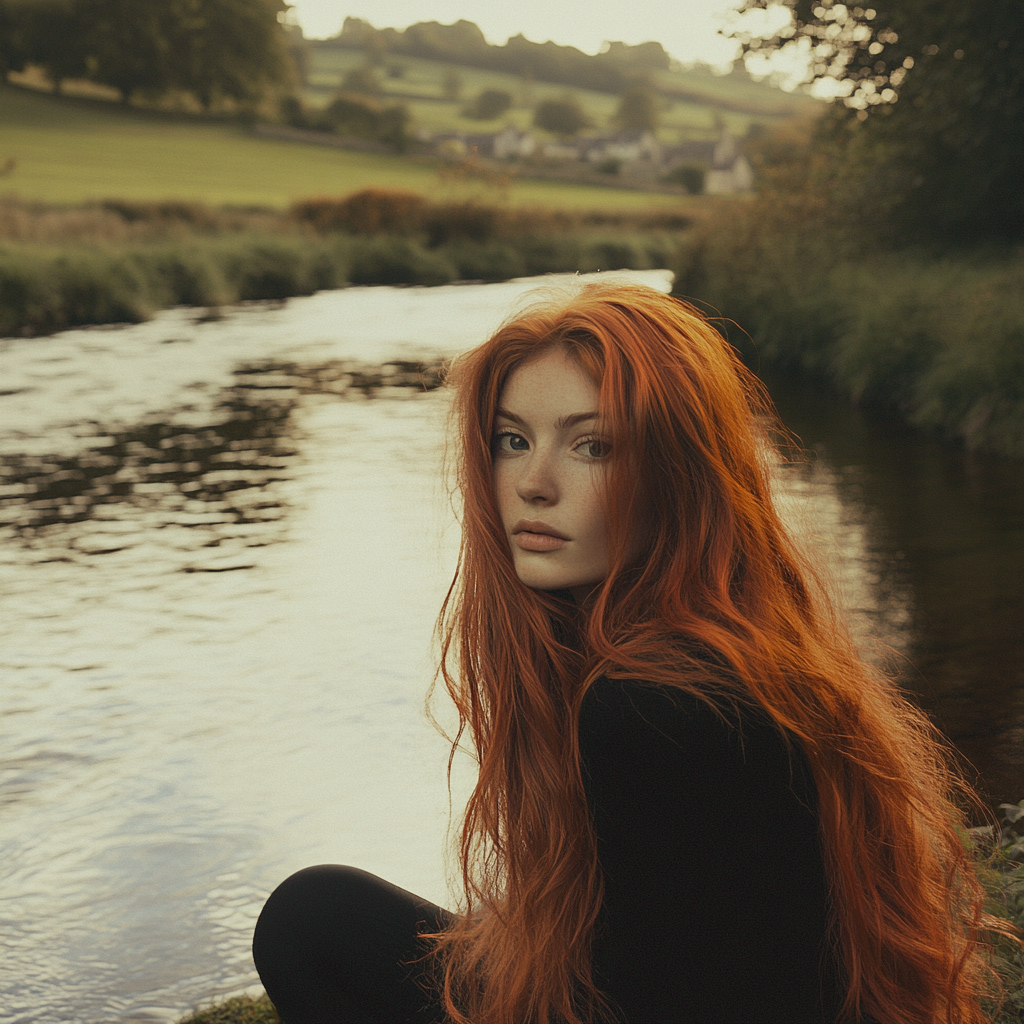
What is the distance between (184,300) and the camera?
82.1 feet

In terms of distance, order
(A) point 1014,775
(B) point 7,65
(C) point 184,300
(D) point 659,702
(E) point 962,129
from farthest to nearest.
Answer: (B) point 7,65 → (C) point 184,300 → (E) point 962,129 → (A) point 1014,775 → (D) point 659,702

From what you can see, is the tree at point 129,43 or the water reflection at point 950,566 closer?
the water reflection at point 950,566

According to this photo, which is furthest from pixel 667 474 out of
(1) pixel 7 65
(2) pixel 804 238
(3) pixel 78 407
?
(1) pixel 7 65

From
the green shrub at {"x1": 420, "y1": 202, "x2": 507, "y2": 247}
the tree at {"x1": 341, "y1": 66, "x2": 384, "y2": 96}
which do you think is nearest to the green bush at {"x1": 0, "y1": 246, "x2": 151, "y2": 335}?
the green shrub at {"x1": 420, "y1": 202, "x2": 507, "y2": 247}

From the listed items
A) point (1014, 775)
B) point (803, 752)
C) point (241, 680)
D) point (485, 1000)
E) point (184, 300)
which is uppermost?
point (803, 752)

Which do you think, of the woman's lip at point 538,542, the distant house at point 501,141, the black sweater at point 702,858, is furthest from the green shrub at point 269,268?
the distant house at point 501,141

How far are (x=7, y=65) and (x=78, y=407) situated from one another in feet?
138

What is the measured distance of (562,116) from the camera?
7438 centimetres

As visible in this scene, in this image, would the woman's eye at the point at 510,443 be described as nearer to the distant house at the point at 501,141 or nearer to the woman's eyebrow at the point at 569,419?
the woman's eyebrow at the point at 569,419

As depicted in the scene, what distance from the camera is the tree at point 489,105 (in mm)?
72688

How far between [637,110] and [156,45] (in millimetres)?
37757

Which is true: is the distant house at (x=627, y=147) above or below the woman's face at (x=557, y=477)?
below

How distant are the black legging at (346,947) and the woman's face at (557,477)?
60 centimetres

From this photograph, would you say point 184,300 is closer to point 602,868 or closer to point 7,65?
point 602,868
